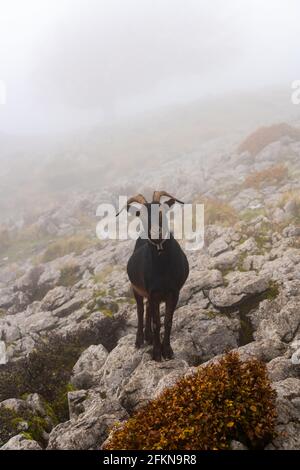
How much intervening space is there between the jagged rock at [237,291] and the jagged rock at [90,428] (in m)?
5.04

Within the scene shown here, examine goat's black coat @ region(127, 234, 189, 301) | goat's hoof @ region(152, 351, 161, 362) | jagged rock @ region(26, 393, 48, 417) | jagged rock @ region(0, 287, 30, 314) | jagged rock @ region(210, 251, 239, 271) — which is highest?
goat's black coat @ region(127, 234, 189, 301)

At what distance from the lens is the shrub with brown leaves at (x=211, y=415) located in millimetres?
5539

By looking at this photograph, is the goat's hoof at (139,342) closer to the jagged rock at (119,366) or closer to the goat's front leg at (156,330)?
the jagged rock at (119,366)

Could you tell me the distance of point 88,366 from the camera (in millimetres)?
10727

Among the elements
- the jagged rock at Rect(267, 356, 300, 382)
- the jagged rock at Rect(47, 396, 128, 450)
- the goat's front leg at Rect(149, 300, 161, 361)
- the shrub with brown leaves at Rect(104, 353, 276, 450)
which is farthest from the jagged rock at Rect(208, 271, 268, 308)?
the shrub with brown leaves at Rect(104, 353, 276, 450)

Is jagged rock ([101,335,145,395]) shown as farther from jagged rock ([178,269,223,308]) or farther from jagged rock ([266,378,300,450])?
jagged rock ([266,378,300,450])

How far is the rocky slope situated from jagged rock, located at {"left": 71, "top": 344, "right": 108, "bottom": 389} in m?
0.03

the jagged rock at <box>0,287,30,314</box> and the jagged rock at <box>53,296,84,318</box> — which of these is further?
the jagged rock at <box>0,287,30,314</box>

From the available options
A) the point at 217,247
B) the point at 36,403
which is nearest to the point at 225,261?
the point at 217,247

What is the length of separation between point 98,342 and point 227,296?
4.35 m

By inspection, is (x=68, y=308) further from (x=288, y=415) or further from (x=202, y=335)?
(x=288, y=415)

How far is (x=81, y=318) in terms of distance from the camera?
14.2m

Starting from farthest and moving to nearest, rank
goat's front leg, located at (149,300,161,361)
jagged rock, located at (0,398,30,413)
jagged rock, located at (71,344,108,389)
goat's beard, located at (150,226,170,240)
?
jagged rock, located at (71,344,108,389) → goat's front leg, located at (149,300,161,361) → goat's beard, located at (150,226,170,240) → jagged rock, located at (0,398,30,413)

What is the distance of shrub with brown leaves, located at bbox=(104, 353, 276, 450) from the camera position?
5.54m
